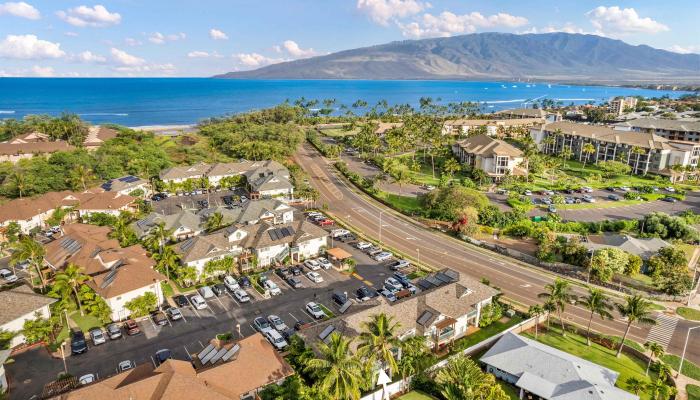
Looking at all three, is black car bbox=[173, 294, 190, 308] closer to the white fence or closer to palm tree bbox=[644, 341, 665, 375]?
the white fence

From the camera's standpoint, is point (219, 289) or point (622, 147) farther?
point (622, 147)

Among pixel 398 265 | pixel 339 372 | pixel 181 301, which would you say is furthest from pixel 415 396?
pixel 181 301

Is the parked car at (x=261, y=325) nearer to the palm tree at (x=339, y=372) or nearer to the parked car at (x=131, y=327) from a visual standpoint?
the parked car at (x=131, y=327)

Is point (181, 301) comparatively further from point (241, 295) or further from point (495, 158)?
point (495, 158)

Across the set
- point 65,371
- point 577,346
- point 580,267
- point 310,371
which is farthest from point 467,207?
point 65,371

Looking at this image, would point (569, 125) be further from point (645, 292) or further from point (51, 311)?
point (51, 311)

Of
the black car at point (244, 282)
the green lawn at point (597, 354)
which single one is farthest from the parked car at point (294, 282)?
the green lawn at point (597, 354)
